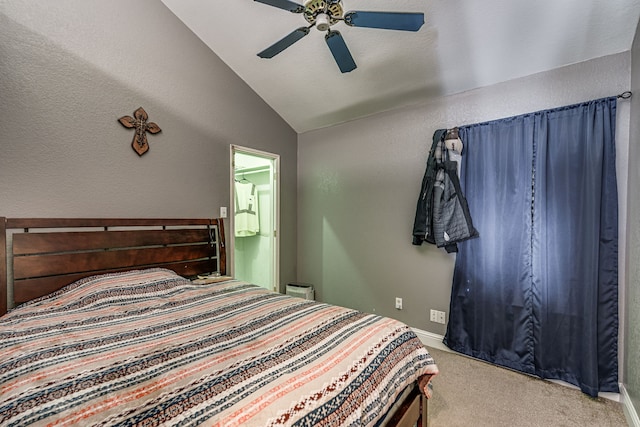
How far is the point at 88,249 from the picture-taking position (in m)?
2.08

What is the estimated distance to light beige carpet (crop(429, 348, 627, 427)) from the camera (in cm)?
178

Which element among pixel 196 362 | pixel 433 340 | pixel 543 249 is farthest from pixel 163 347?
pixel 543 249

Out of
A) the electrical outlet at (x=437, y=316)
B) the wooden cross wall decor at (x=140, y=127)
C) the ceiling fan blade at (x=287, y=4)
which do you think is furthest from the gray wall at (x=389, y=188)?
the wooden cross wall decor at (x=140, y=127)

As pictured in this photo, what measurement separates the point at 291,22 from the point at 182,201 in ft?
6.14

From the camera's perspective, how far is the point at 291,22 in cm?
236

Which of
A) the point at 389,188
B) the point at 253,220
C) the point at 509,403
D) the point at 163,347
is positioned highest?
the point at 389,188

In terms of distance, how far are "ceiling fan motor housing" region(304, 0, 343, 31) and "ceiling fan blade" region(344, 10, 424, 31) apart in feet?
0.24

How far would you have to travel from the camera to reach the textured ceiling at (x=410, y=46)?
1.88 metres

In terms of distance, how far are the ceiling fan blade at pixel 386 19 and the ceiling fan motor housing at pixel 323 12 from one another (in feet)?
0.24

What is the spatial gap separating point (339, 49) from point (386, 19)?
1.13ft

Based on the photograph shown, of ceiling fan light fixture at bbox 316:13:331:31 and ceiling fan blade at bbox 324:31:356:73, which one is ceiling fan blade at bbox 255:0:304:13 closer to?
ceiling fan light fixture at bbox 316:13:331:31

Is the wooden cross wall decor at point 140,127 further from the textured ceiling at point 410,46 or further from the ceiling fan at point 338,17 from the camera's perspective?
the ceiling fan at point 338,17

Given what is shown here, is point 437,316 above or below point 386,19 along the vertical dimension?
below

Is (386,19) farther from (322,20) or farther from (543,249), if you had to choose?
(543,249)
